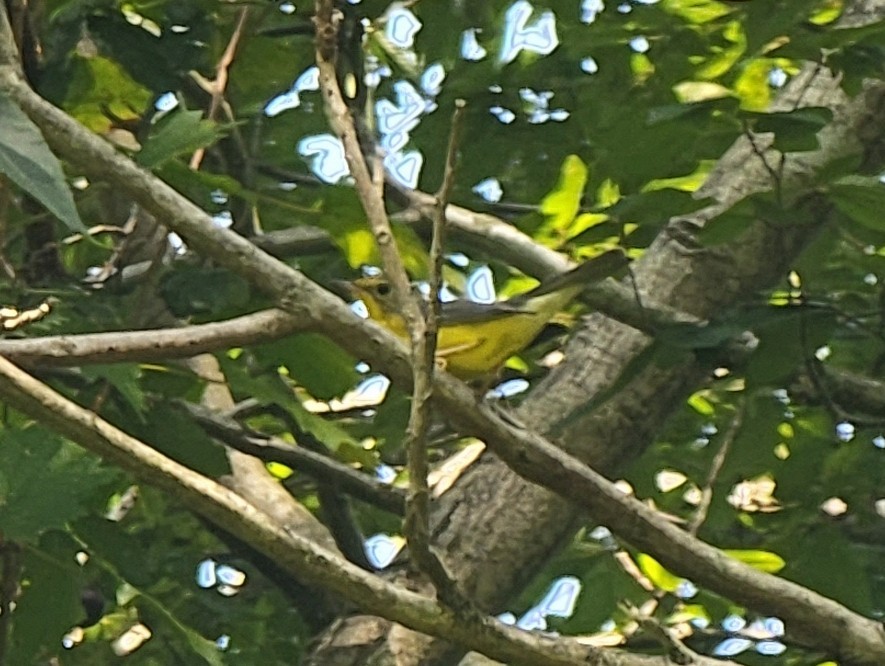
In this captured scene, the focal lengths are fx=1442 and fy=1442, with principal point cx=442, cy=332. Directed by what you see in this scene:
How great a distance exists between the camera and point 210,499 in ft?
6.46

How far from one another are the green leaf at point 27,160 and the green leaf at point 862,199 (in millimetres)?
1492

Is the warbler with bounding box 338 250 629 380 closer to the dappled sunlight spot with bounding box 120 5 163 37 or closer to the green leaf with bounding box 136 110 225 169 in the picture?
the dappled sunlight spot with bounding box 120 5 163 37

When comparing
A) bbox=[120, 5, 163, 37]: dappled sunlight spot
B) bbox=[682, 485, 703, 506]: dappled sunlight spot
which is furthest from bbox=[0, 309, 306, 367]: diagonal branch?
bbox=[682, 485, 703, 506]: dappled sunlight spot

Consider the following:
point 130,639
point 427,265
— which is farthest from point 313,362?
point 130,639

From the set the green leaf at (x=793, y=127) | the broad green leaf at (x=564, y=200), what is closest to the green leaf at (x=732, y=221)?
the green leaf at (x=793, y=127)

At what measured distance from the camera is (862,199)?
8.06ft

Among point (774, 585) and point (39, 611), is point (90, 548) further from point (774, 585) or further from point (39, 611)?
point (774, 585)

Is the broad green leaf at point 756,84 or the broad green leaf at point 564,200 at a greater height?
the broad green leaf at point 756,84

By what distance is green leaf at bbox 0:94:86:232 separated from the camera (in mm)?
1355

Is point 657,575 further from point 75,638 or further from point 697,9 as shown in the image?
point 75,638

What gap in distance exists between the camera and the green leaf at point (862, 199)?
2.45 m

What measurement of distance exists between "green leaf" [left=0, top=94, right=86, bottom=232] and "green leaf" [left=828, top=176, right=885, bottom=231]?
1492mm

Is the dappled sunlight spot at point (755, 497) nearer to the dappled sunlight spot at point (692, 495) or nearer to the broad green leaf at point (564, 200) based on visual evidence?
the dappled sunlight spot at point (692, 495)

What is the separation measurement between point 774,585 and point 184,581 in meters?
1.65
